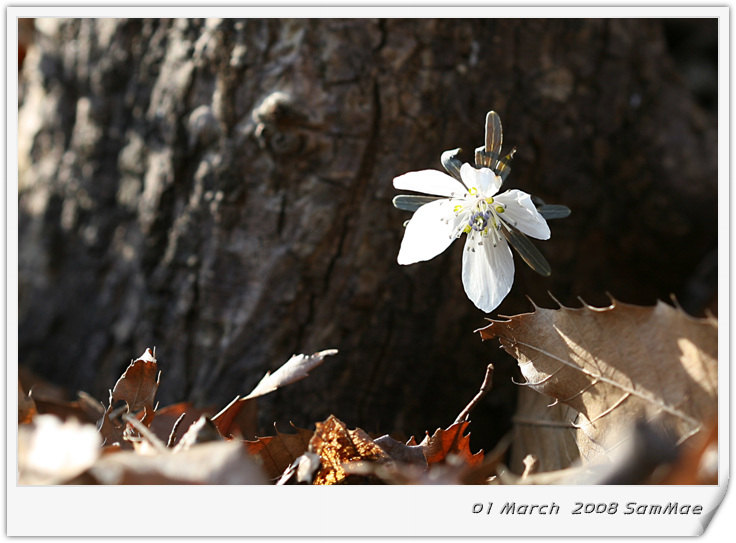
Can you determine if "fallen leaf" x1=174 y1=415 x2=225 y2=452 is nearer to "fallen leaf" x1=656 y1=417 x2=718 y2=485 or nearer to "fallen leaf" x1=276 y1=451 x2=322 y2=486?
"fallen leaf" x1=276 y1=451 x2=322 y2=486

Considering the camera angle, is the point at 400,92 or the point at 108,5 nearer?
the point at 108,5

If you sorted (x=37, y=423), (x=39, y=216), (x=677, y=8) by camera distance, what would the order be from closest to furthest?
(x=37, y=423), (x=677, y=8), (x=39, y=216)

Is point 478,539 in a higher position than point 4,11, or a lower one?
lower

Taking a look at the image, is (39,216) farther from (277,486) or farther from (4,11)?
(277,486)

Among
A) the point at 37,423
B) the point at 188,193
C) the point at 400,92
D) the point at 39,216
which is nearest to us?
the point at 37,423

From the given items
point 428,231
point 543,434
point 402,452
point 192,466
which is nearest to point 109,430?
point 192,466

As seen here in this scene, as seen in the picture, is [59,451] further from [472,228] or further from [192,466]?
[472,228]

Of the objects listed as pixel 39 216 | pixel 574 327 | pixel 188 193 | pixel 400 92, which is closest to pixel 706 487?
pixel 574 327
